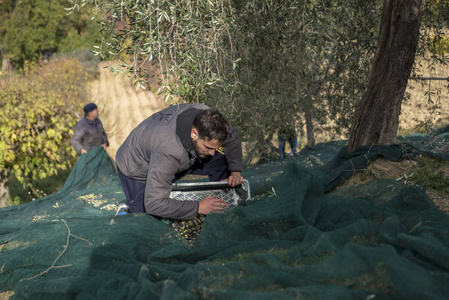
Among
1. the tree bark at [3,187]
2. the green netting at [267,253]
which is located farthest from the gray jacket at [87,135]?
the tree bark at [3,187]

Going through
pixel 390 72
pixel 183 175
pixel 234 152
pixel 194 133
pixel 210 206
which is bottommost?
pixel 210 206

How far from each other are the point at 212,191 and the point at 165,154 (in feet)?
3.76

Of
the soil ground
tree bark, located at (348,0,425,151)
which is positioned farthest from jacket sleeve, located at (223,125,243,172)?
the soil ground

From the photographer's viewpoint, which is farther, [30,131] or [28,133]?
[30,131]

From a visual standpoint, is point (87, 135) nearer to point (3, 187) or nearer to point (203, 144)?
point (3, 187)

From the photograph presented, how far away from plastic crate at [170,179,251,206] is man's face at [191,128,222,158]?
0.88 m

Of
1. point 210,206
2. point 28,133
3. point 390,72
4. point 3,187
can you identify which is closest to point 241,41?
point 390,72

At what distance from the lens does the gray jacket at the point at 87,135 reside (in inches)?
336

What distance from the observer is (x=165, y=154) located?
3711 millimetres

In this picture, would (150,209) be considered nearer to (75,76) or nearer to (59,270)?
(59,270)

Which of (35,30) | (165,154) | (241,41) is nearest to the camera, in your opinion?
(165,154)

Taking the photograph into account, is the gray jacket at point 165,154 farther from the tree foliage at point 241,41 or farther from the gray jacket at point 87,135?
the gray jacket at point 87,135

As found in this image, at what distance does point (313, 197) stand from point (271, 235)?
0.53 meters

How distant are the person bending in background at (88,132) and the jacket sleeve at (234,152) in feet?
15.8
